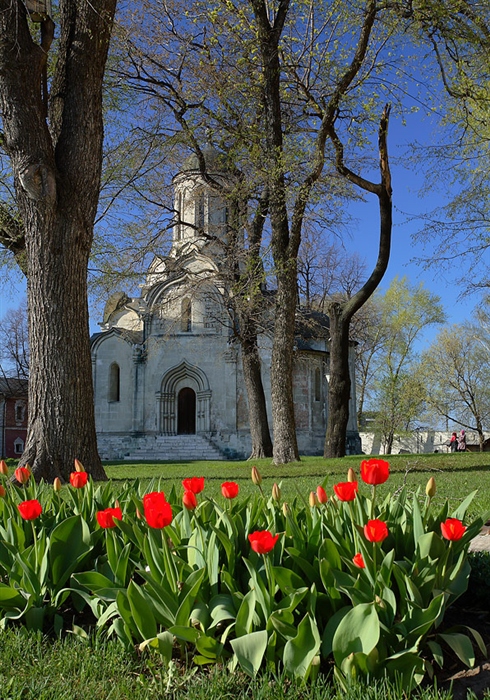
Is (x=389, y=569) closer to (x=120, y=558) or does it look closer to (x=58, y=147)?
(x=120, y=558)

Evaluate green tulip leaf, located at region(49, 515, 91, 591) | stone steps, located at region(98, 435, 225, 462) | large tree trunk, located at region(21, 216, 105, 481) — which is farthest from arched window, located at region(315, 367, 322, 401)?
green tulip leaf, located at region(49, 515, 91, 591)

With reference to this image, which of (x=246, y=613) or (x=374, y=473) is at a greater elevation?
(x=374, y=473)

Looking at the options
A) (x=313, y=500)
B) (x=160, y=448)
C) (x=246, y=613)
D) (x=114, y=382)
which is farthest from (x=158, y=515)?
(x=114, y=382)

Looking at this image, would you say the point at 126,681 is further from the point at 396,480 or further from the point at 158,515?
the point at 396,480

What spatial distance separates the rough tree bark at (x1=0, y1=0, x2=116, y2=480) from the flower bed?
479 cm

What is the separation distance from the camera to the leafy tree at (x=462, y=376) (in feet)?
126

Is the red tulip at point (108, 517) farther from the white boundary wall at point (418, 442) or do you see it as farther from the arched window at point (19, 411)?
the arched window at point (19, 411)

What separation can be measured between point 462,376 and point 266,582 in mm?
38561

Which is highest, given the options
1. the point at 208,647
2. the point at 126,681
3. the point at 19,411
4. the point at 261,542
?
the point at 19,411

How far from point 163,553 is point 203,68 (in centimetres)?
1427

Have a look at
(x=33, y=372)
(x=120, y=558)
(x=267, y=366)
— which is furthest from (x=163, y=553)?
(x=267, y=366)

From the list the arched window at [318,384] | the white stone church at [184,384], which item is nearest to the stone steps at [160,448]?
the white stone church at [184,384]

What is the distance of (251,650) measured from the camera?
2406 millimetres

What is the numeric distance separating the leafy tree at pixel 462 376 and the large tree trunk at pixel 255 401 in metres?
21.2
